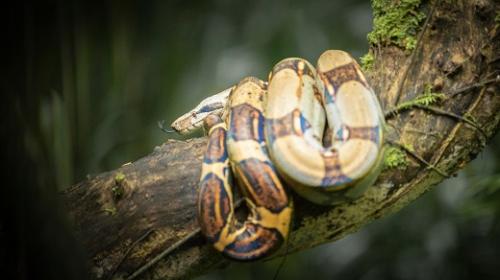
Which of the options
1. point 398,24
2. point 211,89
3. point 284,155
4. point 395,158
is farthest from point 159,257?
point 211,89

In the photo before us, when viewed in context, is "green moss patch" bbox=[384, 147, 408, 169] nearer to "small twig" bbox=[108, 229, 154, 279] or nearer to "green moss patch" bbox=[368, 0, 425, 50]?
"green moss patch" bbox=[368, 0, 425, 50]

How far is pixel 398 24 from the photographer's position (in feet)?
9.25

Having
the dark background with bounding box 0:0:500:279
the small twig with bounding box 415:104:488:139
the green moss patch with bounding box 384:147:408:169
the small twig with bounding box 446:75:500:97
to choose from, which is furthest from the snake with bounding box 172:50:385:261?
the dark background with bounding box 0:0:500:279

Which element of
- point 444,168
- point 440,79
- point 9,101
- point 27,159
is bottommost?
point 444,168

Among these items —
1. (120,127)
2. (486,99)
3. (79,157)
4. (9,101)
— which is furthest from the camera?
(120,127)

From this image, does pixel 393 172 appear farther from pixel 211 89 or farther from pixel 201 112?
pixel 211 89

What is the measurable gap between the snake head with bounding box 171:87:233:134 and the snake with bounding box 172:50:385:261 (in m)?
0.74

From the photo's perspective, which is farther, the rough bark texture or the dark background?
the dark background

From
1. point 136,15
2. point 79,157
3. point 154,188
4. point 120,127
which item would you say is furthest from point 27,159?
point 136,15

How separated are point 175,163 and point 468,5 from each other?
1.79m

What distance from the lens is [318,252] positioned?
498 centimetres

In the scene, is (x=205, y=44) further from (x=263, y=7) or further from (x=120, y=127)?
(x=120, y=127)

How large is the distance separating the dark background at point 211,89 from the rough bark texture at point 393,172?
3.44 feet

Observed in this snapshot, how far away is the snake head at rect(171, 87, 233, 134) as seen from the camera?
139 inches
